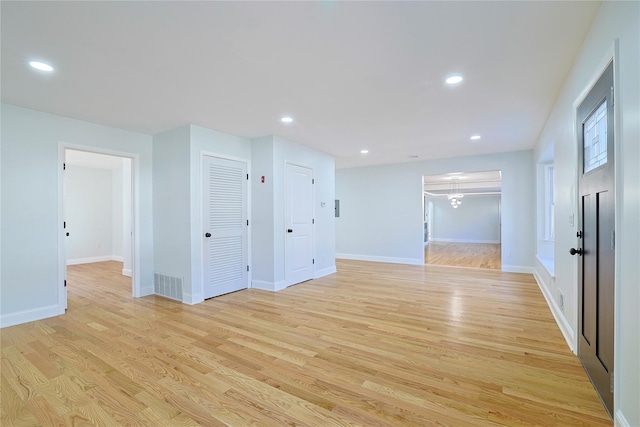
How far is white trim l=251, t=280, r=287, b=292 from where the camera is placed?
4.68 metres

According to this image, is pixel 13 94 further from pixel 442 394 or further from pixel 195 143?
pixel 442 394

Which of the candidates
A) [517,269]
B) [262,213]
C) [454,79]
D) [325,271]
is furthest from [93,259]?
[517,269]

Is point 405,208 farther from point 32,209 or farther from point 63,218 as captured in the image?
point 32,209

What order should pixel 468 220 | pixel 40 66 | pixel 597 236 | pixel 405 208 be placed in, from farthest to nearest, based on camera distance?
pixel 468 220 → pixel 405 208 → pixel 40 66 → pixel 597 236

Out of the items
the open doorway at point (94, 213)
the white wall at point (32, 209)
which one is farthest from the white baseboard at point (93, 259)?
the white wall at point (32, 209)

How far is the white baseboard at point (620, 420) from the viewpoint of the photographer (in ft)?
4.60

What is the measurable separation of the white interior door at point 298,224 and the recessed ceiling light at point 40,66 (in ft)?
10.2

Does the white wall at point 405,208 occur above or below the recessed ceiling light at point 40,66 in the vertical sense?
below

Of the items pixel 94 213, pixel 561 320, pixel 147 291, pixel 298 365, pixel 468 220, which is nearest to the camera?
pixel 298 365

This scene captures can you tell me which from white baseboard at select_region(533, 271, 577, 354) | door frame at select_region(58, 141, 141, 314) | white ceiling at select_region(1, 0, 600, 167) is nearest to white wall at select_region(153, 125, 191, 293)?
door frame at select_region(58, 141, 141, 314)

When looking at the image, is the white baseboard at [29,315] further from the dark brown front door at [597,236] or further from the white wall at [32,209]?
the dark brown front door at [597,236]

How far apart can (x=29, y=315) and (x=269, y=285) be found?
2913 mm

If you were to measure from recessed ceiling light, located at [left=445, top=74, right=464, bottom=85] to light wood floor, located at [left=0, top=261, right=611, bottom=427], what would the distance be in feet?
8.19

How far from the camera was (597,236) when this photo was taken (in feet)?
6.28
